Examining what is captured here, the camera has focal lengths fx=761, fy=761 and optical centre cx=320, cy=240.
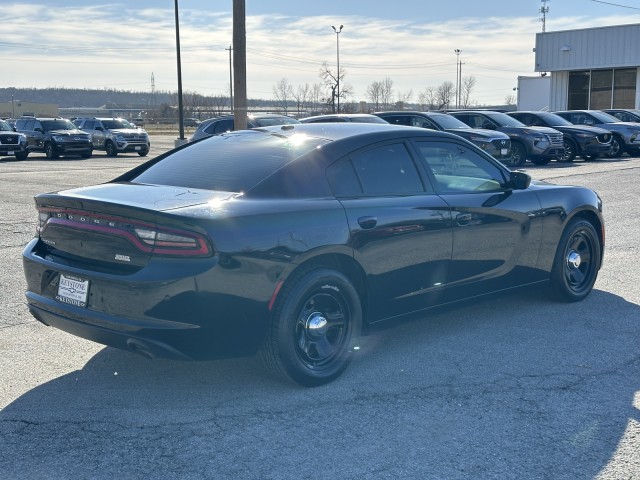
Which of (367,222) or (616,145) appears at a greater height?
(367,222)

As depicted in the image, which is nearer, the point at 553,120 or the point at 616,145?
the point at 553,120

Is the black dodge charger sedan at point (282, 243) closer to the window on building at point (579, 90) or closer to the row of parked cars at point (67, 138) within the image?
the row of parked cars at point (67, 138)

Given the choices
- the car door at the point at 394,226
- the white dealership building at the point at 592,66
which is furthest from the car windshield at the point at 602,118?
the car door at the point at 394,226

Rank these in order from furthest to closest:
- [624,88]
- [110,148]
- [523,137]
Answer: [624,88] < [110,148] < [523,137]

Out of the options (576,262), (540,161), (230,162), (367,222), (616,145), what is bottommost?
(540,161)

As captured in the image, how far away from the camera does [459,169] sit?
5.82m

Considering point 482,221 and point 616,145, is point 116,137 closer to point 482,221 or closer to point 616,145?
point 616,145

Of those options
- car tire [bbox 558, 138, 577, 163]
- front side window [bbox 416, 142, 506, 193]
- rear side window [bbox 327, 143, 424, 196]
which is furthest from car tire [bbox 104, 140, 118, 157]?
rear side window [bbox 327, 143, 424, 196]

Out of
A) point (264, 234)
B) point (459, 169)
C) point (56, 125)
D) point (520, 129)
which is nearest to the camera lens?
point (264, 234)

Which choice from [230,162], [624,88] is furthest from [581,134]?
[230,162]

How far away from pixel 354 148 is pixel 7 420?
2645 mm

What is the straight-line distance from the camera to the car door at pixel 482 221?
5.46 m

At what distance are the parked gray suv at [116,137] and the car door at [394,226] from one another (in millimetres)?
27652

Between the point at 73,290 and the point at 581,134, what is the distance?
2153 centimetres
